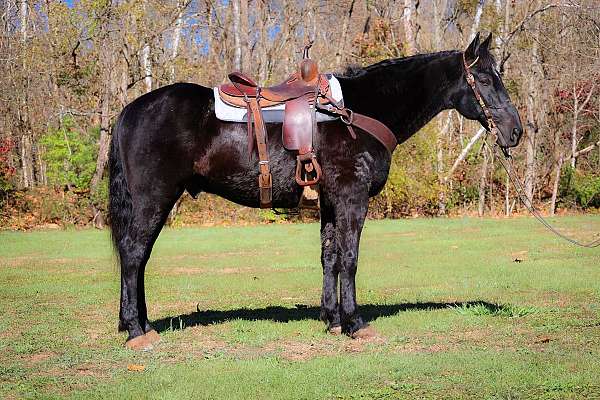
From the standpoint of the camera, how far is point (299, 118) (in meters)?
7.58

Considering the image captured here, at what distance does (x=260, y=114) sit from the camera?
301 inches

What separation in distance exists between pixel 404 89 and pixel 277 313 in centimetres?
310

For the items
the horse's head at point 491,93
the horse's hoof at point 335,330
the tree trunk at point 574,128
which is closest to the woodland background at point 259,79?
the tree trunk at point 574,128

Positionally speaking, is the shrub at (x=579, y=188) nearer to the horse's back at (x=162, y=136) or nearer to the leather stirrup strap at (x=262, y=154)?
the leather stirrup strap at (x=262, y=154)

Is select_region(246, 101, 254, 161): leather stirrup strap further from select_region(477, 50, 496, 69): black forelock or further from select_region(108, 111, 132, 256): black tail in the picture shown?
select_region(477, 50, 496, 69): black forelock

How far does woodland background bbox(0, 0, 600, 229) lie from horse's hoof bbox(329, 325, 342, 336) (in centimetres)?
2124

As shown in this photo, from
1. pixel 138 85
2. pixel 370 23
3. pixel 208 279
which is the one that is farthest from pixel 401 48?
pixel 208 279

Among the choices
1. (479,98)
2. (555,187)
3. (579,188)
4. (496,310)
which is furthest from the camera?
(579,188)

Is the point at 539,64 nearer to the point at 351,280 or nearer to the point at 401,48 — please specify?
the point at 401,48

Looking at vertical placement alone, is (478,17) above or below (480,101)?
above

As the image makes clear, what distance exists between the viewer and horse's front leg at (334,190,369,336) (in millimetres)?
7582

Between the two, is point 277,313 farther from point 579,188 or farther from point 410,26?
point 410,26

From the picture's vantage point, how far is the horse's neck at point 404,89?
26.5ft

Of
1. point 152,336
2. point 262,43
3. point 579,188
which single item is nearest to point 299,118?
point 152,336
